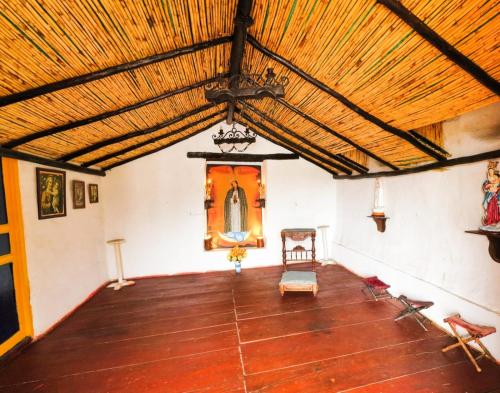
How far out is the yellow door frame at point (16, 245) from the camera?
3.22m

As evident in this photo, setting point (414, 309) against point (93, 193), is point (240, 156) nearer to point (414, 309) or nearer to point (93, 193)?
point (93, 193)

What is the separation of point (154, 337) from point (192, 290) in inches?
67.8

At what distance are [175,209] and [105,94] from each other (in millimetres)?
3731

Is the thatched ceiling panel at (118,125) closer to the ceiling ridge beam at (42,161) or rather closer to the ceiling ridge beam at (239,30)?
the ceiling ridge beam at (42,161)

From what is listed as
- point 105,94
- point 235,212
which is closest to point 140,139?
point 105,94

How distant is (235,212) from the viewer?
262 inches

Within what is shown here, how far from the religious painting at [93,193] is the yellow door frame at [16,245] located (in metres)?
1.89

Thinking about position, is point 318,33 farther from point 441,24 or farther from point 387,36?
point 441,24

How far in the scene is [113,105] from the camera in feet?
10.5

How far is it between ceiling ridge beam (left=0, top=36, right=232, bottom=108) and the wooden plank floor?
325cm

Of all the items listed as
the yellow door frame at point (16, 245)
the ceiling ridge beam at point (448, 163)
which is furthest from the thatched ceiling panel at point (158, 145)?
the ceiling ridge beam at point (448, 163)

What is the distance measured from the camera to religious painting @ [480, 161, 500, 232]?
2.80 m

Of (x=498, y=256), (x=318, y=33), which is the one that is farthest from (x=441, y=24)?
(x=498, y=256)

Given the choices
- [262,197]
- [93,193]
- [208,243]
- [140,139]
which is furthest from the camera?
[262,197]
